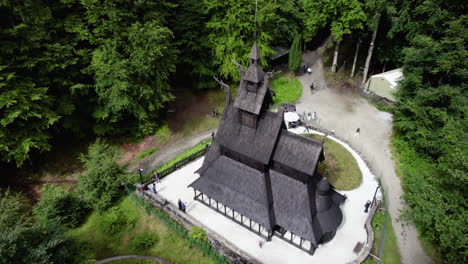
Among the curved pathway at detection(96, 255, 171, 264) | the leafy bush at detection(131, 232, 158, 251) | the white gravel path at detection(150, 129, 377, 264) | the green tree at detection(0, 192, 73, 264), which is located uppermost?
the green tree at detection(0, 192, 73, 264)

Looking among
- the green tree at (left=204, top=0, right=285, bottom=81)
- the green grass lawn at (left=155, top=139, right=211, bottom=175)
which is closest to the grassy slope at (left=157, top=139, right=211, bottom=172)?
the green grass lawn at (left=155, top=139, right=211, bottom=175)

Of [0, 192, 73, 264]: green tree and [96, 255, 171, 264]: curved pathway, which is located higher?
[0, 192, 73, 264]: green tree

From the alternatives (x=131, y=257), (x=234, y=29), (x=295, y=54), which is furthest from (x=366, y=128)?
(x=131, y=257)

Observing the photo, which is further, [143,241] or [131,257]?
[143,241]

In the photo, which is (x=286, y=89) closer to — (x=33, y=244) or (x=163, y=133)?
(x=163, y=133)

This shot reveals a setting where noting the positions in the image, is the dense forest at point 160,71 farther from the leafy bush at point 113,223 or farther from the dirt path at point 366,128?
the leafy bush at point 113,223

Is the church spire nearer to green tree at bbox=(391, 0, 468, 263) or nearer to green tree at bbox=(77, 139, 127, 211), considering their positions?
green tree at bbox=(391, 0, 468, 263)

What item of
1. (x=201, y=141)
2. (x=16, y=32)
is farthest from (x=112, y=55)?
(x=201, y=141)

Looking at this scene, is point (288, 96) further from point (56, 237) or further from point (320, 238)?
point (56, 237)
